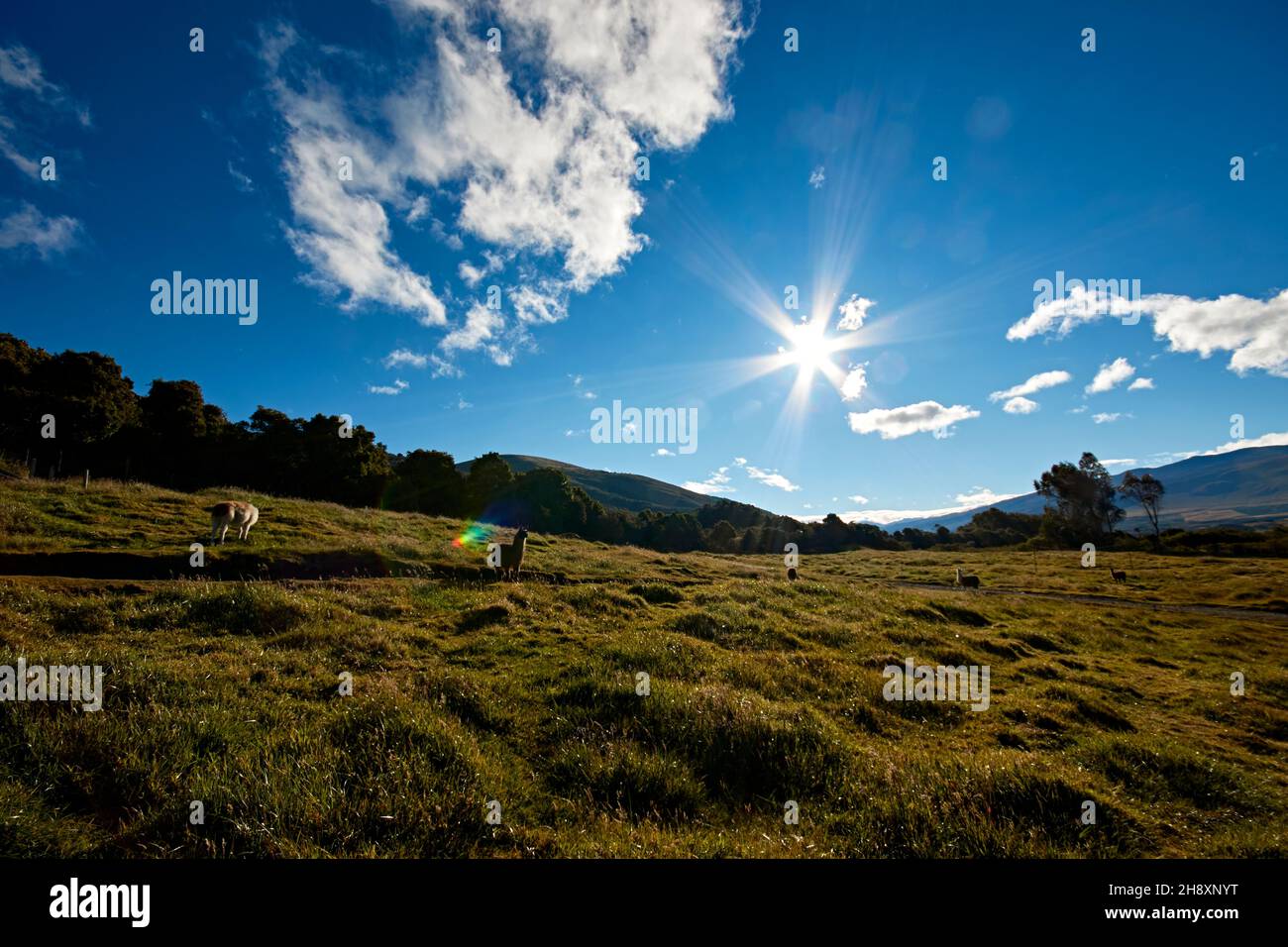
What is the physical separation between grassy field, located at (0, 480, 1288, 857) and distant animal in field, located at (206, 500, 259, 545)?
A: 1.72 metres

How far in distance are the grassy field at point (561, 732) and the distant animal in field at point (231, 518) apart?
1.72m

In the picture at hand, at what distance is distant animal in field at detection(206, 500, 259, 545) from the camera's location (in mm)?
17297

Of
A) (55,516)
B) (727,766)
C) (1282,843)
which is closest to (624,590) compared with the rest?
(727,766)

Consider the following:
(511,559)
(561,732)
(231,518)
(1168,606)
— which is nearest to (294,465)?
(231,518)

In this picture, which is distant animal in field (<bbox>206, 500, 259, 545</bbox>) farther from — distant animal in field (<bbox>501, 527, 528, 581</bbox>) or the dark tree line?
the dark tree line

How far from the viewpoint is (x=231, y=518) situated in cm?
1784

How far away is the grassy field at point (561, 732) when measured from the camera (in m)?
4.59

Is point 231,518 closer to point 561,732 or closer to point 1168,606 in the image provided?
point 561,732

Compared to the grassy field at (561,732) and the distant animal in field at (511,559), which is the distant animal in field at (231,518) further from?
the distant animal in field at (511,559)

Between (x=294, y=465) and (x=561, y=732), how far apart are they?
214 ft
